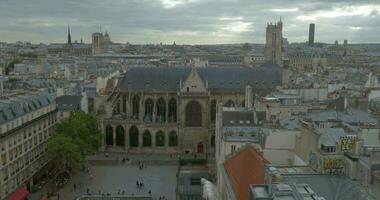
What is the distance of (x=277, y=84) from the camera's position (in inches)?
3780

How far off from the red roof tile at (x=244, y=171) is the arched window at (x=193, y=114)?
156 feet

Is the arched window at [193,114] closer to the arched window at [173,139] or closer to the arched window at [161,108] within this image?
the arched window at [173,139]

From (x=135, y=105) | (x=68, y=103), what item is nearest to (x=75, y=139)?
(x=68, y=103)

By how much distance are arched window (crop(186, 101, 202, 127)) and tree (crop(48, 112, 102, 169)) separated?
1928 centimetres

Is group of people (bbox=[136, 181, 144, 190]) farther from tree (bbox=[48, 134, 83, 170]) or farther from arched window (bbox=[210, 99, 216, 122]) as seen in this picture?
arched window (bbox=[210, 99, 216, 122])

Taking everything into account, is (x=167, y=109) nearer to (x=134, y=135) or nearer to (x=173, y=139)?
(x=173, y=139)

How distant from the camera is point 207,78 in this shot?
97.2 m

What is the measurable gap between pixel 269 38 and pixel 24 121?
5332 inches

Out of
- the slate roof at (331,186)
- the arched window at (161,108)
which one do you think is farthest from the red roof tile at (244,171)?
the arched window at (161,108)

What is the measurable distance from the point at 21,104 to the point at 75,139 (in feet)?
29.2

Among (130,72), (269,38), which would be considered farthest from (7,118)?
(269,38)

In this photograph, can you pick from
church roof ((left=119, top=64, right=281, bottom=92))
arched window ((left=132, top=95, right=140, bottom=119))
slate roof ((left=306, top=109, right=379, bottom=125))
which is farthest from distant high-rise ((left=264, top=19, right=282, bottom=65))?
slate roof ((left=306, top=109, right=379, bottom=125))

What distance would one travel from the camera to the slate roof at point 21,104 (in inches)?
2327

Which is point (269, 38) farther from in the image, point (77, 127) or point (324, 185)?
point (324, 185)
